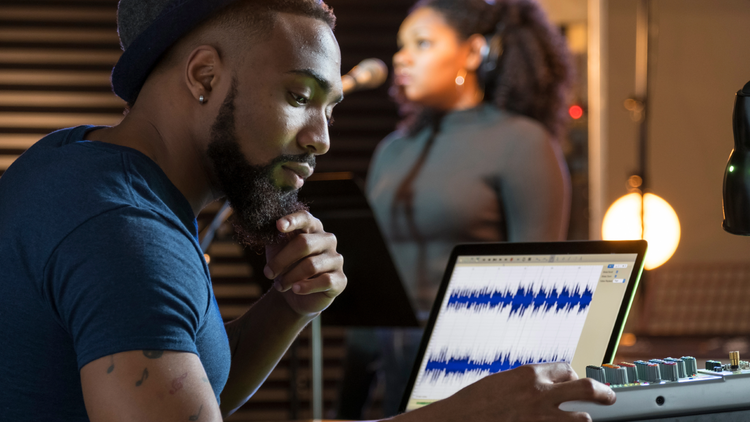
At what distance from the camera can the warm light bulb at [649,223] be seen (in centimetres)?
332

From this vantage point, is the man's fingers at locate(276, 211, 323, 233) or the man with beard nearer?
the man with beard

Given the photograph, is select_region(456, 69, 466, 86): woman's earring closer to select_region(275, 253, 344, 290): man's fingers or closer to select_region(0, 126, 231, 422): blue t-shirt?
select_region(275, 253, 344, 290): man's fingers

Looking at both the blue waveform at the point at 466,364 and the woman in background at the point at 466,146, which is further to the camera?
the woman in background at the point at 466,146

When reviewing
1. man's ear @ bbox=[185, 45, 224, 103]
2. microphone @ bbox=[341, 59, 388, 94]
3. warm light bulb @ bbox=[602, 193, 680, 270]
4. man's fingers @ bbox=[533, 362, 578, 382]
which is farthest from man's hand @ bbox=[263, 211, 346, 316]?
warm light bulb @ bbox=[602, 193, 680, 270]

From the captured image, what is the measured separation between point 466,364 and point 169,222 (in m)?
0.51

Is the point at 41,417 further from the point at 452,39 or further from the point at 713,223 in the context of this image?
the point at 713,223

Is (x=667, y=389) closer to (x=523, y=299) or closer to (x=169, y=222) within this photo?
(x=523, y=299)

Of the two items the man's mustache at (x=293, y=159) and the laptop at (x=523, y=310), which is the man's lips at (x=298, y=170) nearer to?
the man's mustache at (x=293, y=159)

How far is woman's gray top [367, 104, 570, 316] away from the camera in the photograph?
1.91m

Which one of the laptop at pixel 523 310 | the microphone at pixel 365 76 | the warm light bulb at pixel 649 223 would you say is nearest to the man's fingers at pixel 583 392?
the laptop at pixel 523 310

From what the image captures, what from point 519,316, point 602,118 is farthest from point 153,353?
point 602,118

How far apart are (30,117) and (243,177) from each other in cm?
299

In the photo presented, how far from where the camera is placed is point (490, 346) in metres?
1.01

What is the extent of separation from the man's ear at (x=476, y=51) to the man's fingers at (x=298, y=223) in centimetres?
126
